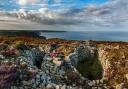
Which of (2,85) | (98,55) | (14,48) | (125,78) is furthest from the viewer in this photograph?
(98,55)

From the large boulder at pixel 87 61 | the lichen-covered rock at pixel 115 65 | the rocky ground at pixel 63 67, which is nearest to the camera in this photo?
the rocky ground at pixel 63 67

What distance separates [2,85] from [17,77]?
1.93 m

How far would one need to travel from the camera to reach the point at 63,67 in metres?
32.8

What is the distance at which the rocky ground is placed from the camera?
27067mm

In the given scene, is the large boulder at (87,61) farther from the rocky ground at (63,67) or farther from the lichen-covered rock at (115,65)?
the lichen-covered rock at (115,65)

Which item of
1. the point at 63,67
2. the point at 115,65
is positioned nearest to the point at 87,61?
the point at 115,65

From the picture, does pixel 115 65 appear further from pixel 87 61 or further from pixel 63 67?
pixel 63 67

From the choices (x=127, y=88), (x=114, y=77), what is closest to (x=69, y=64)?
(x=114, y=77)

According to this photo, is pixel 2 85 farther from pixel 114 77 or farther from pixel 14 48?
pixel 114 77

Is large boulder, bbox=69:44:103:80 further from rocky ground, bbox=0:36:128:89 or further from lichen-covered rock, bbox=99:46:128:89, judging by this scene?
lichen-covered rock, bbox=99:46:128:89

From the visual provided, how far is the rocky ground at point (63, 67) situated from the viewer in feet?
88.8

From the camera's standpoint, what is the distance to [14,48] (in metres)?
35.9

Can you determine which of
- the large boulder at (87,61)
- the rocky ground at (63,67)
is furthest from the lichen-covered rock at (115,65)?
the large boulder at (87,61)

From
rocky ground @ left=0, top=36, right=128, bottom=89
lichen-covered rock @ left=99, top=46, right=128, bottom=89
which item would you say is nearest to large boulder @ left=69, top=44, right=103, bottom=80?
rocky ground @ left=0, top=36, right=128, bottom=89
